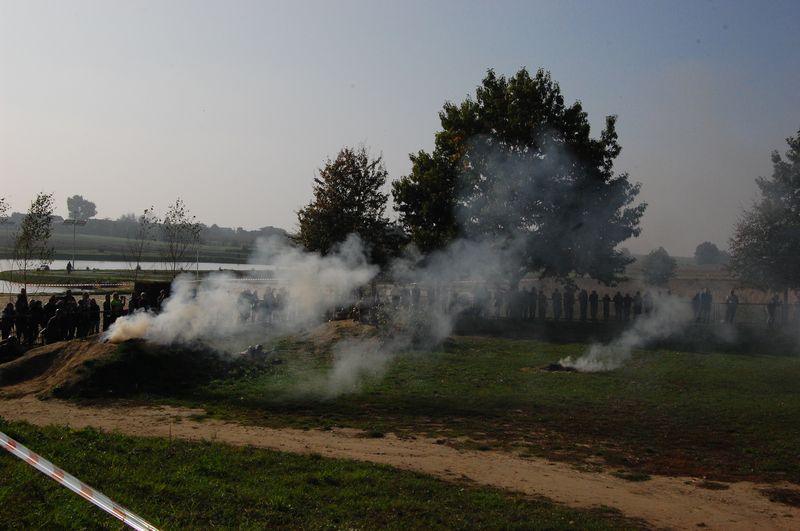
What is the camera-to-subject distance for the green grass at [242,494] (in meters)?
8.07

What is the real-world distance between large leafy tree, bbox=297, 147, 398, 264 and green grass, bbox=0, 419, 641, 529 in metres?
22.8

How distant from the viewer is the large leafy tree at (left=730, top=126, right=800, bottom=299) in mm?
35906

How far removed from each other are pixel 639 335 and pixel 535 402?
14710mm

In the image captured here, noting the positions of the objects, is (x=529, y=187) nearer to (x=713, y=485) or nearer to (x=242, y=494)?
(x=713, y=485)

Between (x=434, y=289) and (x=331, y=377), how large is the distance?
14505mm

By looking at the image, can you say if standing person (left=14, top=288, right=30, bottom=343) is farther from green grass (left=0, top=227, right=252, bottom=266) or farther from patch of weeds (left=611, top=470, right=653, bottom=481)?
green grass (left=0, top=227, right=252, bottom=266)

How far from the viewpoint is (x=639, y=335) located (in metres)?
30.3

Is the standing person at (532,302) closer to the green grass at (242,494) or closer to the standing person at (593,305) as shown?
the standing person at (593,305)

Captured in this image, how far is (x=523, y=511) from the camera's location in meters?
9.39

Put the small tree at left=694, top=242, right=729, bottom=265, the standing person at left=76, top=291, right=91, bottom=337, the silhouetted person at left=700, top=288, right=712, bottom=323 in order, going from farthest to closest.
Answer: the small tree at left=694, top=242, right=729, bottom=265 → the silhouetted person at left=700, top=288, right=712, bottom=323 → the standing person at left=76, top=291, right=91, bottom=337

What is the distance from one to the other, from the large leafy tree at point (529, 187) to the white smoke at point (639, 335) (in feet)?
10.9

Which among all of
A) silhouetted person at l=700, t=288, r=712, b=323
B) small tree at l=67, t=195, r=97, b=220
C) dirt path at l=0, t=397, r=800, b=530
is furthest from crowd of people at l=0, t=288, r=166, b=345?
small tree at l=67, t=195, r=97, b=220

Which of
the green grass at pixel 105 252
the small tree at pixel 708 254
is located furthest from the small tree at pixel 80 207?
the small tree at pixel 708 254

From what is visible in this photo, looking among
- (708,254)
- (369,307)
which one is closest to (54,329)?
(369,307)
